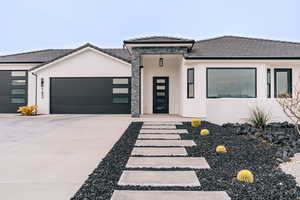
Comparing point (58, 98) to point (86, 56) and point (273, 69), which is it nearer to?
point (86, 56)

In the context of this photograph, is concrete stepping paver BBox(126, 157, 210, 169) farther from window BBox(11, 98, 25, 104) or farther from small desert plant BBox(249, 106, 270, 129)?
window BBox(11, 98, 25, 104)

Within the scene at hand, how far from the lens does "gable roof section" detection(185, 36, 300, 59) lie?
12.7m

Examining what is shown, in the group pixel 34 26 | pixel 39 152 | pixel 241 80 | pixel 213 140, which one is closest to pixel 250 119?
pixel 241 80

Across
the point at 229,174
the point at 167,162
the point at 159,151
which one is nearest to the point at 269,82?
the point at 159,151

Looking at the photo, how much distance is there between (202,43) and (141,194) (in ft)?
44.6

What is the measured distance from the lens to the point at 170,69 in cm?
1558

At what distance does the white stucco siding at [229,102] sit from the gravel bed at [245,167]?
4.82m

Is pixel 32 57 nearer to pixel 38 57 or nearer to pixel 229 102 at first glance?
pixel 38 57

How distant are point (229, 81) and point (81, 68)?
356 inches

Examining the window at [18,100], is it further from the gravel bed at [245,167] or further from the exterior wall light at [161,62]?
the gravel bed at [245,167]

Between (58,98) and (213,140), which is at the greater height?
(58,98)

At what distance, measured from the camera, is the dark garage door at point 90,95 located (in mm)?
15602

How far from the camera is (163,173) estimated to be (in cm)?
374

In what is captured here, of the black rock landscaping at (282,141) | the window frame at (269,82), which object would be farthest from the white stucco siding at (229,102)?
the black rock landscaping at (282,141)
